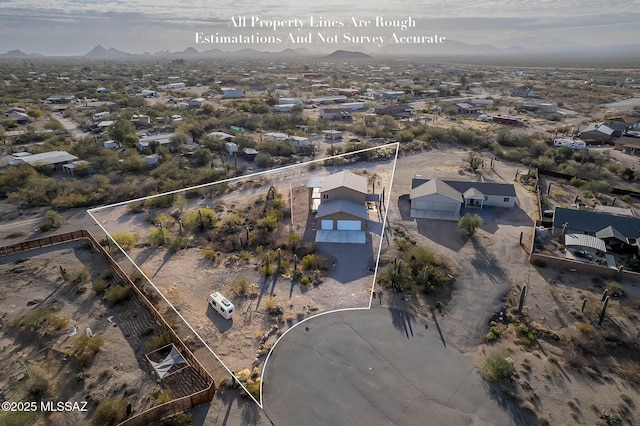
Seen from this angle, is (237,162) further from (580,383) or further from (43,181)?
(580,383)

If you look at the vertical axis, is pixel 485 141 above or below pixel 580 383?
above

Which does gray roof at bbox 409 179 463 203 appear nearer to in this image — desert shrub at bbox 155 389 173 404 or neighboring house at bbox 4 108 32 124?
desert shrub at bbox 155 389 173 404

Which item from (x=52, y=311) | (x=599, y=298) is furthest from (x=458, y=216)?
(x=52, y=311)

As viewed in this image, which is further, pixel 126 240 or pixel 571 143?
pixel 571 143

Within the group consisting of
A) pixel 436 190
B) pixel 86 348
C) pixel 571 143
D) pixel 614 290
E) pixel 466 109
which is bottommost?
pixel 86 348

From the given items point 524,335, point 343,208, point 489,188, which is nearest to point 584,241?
point 489,188

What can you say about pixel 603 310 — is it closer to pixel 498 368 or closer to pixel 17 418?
pixel 498 368
